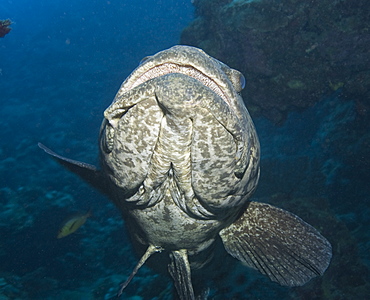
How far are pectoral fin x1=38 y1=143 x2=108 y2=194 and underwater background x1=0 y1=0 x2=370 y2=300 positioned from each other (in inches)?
105

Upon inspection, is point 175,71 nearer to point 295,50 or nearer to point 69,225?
point 69,225

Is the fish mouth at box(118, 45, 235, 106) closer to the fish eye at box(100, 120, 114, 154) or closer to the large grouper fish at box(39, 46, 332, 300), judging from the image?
the large grouper fish at box(39, 46, 332, 300)

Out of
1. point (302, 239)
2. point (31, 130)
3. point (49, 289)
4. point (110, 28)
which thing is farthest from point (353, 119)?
point (110, 28)

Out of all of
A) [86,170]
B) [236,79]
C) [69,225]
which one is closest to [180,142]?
[236,79]

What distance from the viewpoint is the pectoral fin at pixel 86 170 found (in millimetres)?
3607

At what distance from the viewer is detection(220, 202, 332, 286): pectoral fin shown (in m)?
3.21

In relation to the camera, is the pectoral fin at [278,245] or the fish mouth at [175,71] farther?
the pectoral fin at [278,245]

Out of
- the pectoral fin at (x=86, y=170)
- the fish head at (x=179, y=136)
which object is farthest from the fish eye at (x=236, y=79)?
the pectoral fin at (x=86, y=170)

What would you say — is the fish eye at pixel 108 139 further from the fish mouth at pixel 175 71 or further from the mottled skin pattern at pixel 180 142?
the fish mouth at pixel 175 71

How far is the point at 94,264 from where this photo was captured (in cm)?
757

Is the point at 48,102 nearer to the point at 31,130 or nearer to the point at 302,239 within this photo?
the point at 31,130

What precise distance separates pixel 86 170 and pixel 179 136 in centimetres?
216

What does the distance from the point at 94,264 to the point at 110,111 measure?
22.7 feet

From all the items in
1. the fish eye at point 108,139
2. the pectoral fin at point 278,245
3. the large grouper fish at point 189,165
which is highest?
the fish eye at point 108,139
